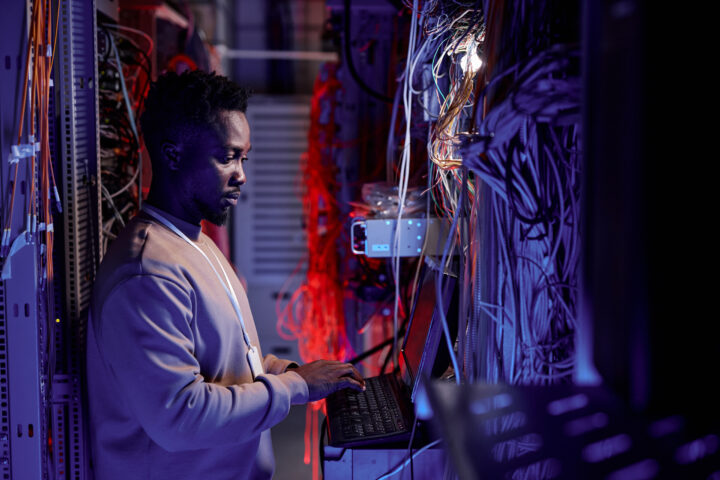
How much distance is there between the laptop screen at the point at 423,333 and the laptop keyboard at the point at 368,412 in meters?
0.08

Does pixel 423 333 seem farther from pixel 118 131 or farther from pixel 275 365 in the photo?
pixel 118 131

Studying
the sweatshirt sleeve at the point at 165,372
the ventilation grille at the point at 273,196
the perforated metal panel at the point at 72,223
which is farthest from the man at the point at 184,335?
the ventilation grille at the point at 273,196

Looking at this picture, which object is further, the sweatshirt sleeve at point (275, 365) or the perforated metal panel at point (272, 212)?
the perforated metal panel at point (272, 212)

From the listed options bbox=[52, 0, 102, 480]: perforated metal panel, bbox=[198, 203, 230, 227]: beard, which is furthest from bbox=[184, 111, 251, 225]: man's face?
bbox=[52, 0, 102, 480]: perforated metal panel

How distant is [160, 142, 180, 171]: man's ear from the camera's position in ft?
4.63

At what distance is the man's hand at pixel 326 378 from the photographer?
146 centimetres

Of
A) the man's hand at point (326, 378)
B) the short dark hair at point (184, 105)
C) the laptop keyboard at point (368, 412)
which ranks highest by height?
the short dark hair at point (184, 105)

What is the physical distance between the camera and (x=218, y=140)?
1.42 m

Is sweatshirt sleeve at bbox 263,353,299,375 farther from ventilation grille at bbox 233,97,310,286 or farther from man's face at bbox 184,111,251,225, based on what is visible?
ventilation grille at bbox 233,97,310,286

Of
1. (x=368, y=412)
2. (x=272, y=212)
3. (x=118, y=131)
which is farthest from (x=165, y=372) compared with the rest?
(x=272, y=212)

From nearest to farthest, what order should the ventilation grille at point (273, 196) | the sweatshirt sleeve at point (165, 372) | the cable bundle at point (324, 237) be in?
the sweatshirt sleeve at point (165, 372) < the cable bundle at point (324, 237) < the ventilation grille at point (273, 196)

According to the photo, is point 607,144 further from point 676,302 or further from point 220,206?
point 220,206

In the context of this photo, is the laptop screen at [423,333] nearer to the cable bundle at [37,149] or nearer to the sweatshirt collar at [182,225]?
the sweatshirt collar at [182,225]

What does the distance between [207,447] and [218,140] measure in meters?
0.72
